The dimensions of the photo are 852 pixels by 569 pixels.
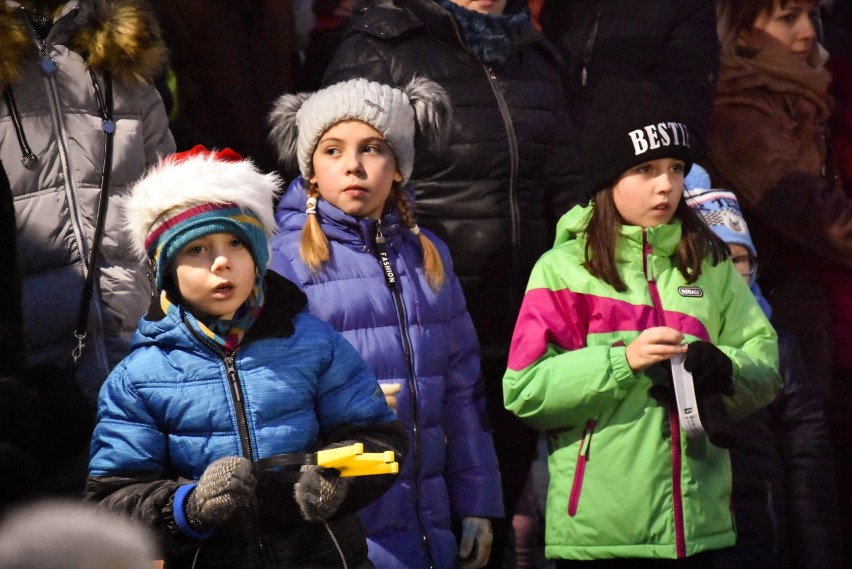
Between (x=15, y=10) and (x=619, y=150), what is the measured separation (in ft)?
5.86

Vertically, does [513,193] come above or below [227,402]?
above

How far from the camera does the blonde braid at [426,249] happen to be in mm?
4418

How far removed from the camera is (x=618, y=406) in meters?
4.29

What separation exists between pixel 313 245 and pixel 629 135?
3.30 ft

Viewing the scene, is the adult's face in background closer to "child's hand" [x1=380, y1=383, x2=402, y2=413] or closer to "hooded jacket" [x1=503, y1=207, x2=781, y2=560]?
"hooded jacket" [x1=503, y1=207, x2=781, y2=560]

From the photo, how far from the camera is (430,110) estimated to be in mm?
4703

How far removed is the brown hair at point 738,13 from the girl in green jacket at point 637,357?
4.89 feet

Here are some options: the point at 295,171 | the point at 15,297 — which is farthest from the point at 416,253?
the point at 15,297

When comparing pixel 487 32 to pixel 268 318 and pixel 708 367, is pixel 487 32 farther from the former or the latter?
pixel 268 318

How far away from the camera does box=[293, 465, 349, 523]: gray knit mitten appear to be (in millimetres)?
3314

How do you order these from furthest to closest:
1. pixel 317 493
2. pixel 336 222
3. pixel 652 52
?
pixel 652 52
pixel 336 222
pixel 317 493

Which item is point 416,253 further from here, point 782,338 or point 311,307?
point 782,338

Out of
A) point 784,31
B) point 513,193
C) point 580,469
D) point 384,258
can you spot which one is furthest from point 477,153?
point 784,31

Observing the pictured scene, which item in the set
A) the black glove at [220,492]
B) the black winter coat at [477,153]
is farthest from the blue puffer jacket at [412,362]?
the black glove at [220,492]
